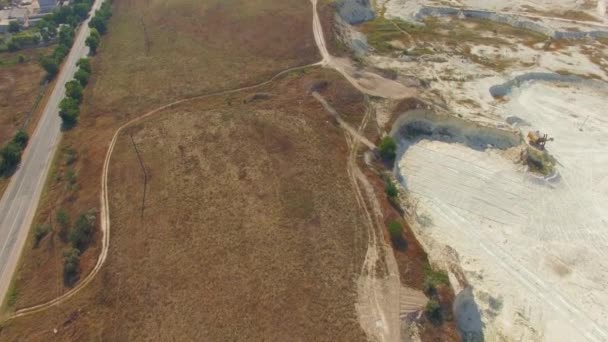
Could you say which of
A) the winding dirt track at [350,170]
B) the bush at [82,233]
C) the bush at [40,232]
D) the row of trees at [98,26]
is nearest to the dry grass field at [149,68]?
the bush at [40,232]

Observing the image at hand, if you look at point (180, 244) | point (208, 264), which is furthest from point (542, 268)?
point (180, 244)

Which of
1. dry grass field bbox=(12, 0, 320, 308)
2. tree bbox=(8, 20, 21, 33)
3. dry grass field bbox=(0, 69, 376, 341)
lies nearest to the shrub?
dry grass field bbox=(12, 0, 320, 308)

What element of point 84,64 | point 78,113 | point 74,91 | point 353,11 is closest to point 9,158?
point 78,113

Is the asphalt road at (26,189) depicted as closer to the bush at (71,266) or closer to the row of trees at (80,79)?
the row of trees at (80,79)

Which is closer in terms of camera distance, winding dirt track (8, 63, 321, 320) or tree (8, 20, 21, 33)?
winding dirt track (8, 63, 321, 320)

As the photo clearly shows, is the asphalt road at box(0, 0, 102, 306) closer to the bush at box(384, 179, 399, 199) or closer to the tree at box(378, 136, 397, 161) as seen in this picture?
the bush at box(384, 179, 399, 199)
